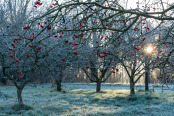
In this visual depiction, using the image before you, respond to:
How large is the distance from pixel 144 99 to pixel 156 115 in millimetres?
5315

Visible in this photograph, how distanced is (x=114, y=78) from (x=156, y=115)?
28.6m

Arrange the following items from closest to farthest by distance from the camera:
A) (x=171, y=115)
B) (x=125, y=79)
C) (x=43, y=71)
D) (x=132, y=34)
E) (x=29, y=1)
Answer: (x=171, y=115)
(x=43, y=71)
(x=132, y=34)
(x=29, y=1)
(x=125, y=79)

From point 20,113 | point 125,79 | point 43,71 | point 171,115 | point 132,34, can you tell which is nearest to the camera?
point 171,115

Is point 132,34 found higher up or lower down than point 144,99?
higher up

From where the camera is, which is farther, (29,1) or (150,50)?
(29,1)

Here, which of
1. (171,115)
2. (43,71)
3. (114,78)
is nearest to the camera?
(171,115)

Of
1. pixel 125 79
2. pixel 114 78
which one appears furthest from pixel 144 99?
pixel 125 79

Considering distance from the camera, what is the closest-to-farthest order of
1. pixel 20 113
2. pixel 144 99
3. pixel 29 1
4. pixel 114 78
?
pixel 20 113 → pixel 144 99 → pixel 29 1 → pixel 114 78

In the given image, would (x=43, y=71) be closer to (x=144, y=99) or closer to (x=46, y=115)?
(x=46, y=115)

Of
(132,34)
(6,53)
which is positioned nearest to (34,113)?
(6,53)

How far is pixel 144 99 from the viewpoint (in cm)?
1350

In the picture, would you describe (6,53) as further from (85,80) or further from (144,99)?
(85,80)

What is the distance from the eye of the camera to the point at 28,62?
9.27 metres

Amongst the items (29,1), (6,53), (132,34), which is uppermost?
(29,1)
